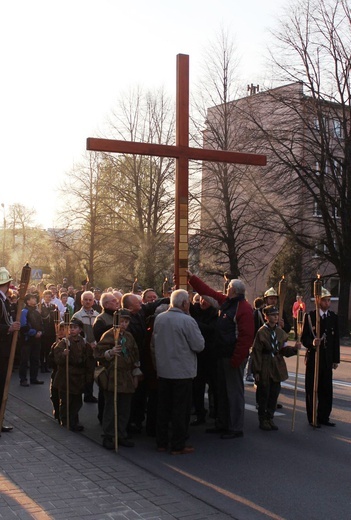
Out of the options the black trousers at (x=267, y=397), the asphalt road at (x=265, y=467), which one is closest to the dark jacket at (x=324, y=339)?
the black trousers at (x=267, y=397)

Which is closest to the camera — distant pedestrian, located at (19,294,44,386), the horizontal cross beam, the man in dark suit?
the horizontal cross beam

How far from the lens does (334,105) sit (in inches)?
1082

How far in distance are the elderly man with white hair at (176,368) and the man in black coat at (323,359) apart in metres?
2.32

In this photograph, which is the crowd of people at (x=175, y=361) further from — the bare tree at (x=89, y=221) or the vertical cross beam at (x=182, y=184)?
the bare tree at (x=89, y=221)

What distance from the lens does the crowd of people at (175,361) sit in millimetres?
8133

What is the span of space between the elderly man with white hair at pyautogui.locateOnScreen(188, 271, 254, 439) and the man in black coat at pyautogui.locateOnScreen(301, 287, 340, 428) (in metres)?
1.26

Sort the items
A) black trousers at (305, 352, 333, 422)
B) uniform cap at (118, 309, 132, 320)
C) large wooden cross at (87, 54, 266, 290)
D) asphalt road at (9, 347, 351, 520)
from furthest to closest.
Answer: black trousers at (305, 352, 333, 422) < large wooden cross at (87, 54, 266, 290) < uniform cap at (118, 309, 132, 320) < asphalt road at (9, 347, 351, 520)

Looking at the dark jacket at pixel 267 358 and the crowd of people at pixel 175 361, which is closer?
the crowd of people at pixel 175 361

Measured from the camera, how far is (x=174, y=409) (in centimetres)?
808

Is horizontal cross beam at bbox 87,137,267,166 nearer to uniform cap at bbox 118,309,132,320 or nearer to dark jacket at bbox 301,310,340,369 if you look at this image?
uniform cap at bbox 118,309,132,320

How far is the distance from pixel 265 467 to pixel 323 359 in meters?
2.73

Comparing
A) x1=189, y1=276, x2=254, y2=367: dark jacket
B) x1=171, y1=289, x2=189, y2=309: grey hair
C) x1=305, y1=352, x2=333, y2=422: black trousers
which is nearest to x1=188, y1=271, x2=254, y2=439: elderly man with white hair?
x1=189, y1=276, x2=254, y2=367: dark jacket

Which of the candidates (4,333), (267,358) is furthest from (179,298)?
(4,333)

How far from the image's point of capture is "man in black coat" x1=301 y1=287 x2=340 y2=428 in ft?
32.0
